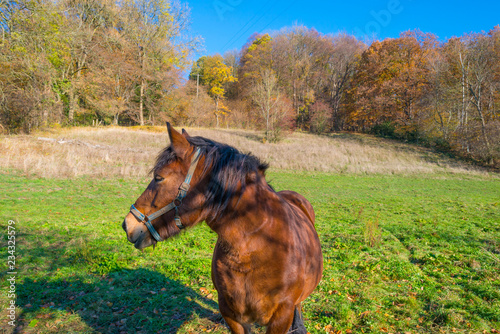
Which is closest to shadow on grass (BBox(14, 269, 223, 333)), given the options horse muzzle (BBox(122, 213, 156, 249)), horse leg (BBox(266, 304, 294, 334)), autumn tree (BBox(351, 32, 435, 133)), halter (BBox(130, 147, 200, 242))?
horse leg (BBox(266, 304, 294, 334))

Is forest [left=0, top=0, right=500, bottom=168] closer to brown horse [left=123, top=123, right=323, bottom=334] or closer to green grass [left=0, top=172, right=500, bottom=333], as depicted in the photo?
green grass [left=0, top=172, right=500, bottom=333]

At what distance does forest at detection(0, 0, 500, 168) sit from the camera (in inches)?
945

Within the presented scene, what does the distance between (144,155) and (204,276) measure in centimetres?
1712

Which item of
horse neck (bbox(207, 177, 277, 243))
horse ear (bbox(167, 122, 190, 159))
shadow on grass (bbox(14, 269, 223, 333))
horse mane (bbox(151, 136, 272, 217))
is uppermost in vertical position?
horse ear (bbox(167, 122, 190, 159))

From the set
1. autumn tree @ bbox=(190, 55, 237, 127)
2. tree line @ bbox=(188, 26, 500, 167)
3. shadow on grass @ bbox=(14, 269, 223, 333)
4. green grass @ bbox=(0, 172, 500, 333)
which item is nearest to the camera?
shadow on grass @ bbox=(14, 269, 223, 333)

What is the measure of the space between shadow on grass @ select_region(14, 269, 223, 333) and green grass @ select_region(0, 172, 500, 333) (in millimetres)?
16

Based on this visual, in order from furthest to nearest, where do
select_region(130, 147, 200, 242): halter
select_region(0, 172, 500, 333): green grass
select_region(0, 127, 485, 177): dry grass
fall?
select_region(0, 127, 485, 177): dry grass < select_region(0, 172, 500, 333): green grass < select_region(130, 147, 200, 242): halter

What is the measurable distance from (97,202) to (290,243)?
10679mm

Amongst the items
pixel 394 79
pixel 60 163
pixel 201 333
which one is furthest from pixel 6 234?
pixel 394 79

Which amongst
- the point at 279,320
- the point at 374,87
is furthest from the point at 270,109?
the point at 279,320

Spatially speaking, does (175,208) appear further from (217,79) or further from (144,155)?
(217,79)

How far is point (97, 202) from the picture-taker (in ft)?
34.7

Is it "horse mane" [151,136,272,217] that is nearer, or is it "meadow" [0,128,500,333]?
"horse mane" [151,136,272,217]

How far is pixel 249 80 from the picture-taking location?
51.8m
